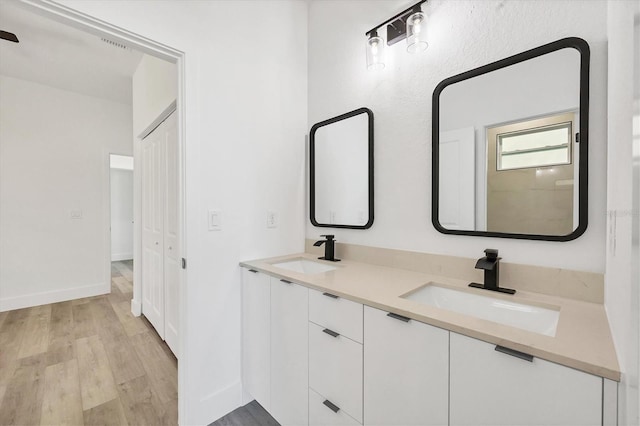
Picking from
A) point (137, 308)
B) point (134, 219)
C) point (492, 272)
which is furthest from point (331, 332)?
point (134, 219)

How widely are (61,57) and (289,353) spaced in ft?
12.0

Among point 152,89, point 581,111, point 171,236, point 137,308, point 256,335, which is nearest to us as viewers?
point 581,111

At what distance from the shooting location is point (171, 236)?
2.19 meters

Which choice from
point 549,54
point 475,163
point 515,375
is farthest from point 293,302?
point 549,54

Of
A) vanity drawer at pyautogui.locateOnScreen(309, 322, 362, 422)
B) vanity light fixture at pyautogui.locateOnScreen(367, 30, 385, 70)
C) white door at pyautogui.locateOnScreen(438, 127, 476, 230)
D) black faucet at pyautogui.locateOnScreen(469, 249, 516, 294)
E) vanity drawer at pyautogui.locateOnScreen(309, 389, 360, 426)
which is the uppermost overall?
vanity light fixture at pyautogui.locateOnScreen(367, 30, 385, 70)

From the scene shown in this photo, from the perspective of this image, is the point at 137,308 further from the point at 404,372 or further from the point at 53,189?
the point at 404,372

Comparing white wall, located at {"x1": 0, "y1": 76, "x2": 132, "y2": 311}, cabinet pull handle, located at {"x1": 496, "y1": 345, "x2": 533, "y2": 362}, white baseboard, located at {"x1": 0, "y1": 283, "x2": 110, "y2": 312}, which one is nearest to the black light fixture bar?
cabinet pull handle, located at {"x1": 496, "y1": 345, "x2": 533, "y2": 362}

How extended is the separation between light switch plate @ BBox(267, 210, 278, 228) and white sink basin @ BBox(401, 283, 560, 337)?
1046 mm

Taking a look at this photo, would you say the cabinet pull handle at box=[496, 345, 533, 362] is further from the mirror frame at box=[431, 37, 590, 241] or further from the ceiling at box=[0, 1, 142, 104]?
the ceiling at box=[0, 1, 142, 104]

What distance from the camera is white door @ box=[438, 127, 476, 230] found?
1.32 meters

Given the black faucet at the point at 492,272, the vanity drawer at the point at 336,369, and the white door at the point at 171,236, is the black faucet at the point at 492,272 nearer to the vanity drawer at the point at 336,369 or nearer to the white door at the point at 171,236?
the vanity drawer at the point at 336,369

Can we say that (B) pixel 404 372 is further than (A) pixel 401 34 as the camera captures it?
No

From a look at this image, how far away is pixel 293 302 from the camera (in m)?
1.37

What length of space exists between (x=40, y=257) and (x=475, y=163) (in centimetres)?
485
